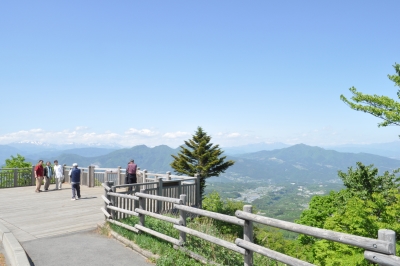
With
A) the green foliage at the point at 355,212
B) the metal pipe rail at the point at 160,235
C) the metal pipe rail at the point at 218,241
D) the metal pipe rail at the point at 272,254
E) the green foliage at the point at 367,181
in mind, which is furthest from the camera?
the green foliage at the point at 367,181

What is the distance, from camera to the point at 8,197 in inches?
746

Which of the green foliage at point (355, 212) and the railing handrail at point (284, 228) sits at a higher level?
the railing handrail at point (284, 228)

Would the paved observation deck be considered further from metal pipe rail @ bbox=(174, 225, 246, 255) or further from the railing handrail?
metal pipe rail @ bbox=(174, 225, 246, 255)

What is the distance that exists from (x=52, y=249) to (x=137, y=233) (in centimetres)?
217

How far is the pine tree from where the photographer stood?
182 feet

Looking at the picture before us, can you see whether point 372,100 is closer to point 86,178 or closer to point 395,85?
point 395,85

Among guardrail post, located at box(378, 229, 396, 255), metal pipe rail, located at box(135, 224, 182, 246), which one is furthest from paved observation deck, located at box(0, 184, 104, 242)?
guardrail post, located at box(378, 229, 396, 255)

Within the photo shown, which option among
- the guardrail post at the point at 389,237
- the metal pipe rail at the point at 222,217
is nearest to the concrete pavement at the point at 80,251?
the metal pipe rail at the point at 222,217

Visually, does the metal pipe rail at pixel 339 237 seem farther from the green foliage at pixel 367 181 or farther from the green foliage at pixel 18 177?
the green foliage at pixel 367 181

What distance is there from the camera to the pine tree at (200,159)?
5553 cm

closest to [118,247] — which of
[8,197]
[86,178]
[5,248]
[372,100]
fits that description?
[5,248]

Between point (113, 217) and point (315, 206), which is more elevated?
point (113, 217)

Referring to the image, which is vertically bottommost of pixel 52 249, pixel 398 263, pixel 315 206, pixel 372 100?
pixel 315 206

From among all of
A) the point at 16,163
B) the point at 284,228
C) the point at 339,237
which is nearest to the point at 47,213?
the point at 284,228
